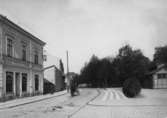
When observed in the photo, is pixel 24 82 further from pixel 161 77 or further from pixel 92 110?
pixel 161 77

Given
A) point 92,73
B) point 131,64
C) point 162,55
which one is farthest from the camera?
point 92,73

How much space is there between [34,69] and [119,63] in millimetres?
39050

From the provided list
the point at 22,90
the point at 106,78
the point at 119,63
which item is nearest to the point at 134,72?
the point at 119,63

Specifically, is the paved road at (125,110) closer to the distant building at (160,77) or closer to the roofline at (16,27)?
the roofline at (16,27)

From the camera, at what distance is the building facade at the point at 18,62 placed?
2216 centimetres

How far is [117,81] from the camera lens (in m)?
69.9

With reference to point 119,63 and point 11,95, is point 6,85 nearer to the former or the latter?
point 11,95

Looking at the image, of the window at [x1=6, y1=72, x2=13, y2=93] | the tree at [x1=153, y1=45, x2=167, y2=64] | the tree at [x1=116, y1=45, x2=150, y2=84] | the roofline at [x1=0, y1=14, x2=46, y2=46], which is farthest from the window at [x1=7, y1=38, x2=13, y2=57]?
the tree at [x1=116, y1=45, x2=150, y2=84]

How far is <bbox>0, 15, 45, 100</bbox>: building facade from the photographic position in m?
22.2

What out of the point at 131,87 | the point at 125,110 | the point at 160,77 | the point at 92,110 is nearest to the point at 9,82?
the point at 92,110

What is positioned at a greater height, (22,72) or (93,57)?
(93,57)

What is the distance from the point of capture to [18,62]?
25812 mm

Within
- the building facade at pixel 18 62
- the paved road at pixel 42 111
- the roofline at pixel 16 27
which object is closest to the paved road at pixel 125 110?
the paved road at pixel 42 111

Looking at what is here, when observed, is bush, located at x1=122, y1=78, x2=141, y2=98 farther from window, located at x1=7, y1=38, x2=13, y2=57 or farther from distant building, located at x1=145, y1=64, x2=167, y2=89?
distant building, located at x1=145, y1=64, x2=167, y2=89
